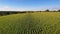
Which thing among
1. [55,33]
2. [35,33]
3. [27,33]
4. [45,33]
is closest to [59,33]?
[55,33]

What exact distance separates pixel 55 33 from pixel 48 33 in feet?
1.90

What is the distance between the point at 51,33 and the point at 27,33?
6.71 feet

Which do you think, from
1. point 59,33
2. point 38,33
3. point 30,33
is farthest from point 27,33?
point 59,33

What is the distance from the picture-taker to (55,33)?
35.8 feet

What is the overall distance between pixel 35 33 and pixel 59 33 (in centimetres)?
199

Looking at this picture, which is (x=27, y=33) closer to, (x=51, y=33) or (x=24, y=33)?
(x=24, y=33)

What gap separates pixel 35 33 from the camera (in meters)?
10.9

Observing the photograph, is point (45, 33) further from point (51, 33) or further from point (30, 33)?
point (30, 33)

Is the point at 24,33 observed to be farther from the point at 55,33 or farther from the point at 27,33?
the point at 55,33

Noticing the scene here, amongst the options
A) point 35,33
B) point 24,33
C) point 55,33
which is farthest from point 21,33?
point 55,33

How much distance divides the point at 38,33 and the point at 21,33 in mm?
1422

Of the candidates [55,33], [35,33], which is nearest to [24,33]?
[35,33]

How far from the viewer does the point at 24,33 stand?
35.5 feet

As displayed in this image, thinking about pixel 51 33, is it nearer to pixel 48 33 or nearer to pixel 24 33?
pixel 48 33
